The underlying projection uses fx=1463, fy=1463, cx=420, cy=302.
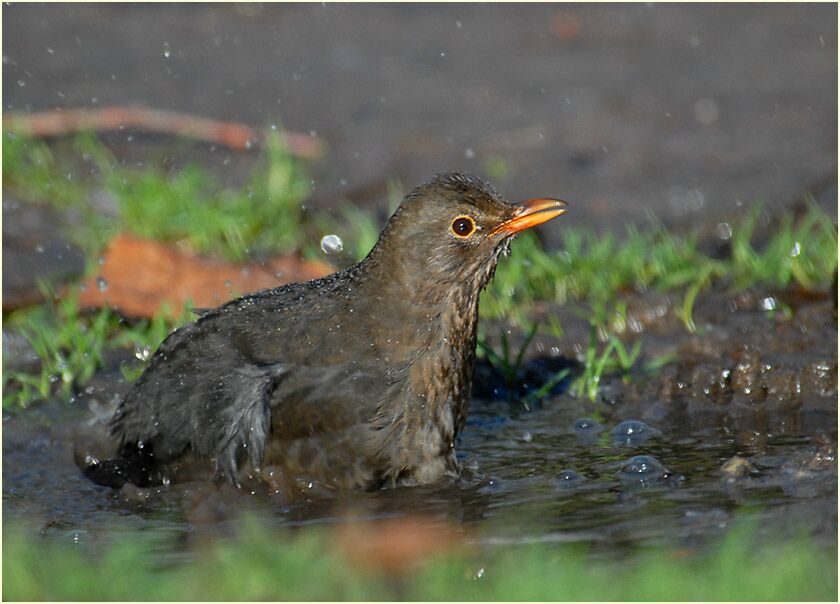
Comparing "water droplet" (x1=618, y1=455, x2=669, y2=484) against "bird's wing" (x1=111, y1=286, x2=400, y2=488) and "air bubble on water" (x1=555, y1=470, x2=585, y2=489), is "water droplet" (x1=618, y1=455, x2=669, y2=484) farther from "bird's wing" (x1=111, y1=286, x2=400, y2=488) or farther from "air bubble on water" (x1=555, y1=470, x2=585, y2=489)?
"bird's wing" (x1=111, y1=286, x2=400, y2=488)

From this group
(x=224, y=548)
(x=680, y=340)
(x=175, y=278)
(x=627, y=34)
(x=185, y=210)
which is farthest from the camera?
(x=627, y=34)

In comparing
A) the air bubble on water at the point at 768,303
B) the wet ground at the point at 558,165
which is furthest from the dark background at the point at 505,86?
the air bubble on water at the point at 768,303

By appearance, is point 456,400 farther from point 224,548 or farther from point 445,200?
point 224,548

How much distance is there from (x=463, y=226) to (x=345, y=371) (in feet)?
2.10

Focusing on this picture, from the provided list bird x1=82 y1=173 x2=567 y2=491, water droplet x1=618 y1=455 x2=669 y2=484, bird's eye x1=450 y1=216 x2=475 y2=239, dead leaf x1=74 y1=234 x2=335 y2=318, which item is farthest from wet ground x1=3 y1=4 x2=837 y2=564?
bird's eye x1=450 y1=216 x2=475 y2=239

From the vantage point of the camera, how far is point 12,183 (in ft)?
25.8

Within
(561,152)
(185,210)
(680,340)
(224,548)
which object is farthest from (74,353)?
(561,152)

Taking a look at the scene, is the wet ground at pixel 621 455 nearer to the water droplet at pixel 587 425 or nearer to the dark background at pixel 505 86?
the water droplet at pixel 587 425

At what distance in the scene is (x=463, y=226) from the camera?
4.93 m

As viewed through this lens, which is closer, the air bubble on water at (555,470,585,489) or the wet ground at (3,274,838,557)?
the wet ground at (3,274,838,557)

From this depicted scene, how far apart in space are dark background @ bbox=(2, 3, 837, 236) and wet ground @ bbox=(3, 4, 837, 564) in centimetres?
2

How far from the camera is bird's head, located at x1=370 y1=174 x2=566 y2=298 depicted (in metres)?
4.92

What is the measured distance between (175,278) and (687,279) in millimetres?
2247

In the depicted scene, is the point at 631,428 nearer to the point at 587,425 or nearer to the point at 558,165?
the point at 587,425
